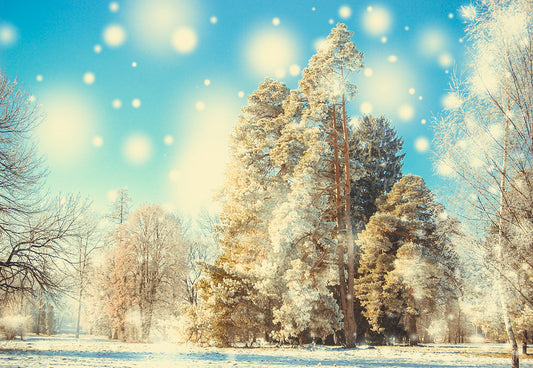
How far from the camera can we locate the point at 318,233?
742 inches

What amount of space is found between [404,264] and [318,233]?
827 centimetres

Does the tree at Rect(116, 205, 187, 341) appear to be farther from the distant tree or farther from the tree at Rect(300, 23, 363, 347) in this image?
the tree at Rect(300, 23, 363, 347)

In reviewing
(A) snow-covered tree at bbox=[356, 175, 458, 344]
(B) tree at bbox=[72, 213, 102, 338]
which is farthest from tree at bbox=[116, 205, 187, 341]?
(A) snow-covered tree at bbox=[356, 175, 458, 344]

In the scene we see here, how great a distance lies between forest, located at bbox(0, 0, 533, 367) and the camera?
947cm

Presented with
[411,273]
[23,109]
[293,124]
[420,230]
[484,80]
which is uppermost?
[293,124]

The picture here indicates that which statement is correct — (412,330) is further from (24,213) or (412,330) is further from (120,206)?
(120,206)

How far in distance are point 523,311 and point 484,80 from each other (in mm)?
17211

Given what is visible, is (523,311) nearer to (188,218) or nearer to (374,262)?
(374,262)

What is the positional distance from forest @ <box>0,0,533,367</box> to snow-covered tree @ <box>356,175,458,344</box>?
0.11 meters

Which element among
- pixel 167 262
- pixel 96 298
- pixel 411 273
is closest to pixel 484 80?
pixel 411 273

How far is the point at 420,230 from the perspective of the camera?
24.9 m

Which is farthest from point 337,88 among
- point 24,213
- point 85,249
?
point 85,249

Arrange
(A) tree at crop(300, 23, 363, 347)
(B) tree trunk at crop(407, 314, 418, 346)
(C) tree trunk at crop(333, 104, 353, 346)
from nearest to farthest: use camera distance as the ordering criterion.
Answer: (C) tree trunk at crop(333, 104, 353, 346)
(A) tree at crop(300, 23, 363, 347)
(B) tree trunk at crop(407, 314, 418, 346)

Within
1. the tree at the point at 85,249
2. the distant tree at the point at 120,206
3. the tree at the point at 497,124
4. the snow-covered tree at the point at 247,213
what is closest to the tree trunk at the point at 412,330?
the snow-covered tree at the point at 247,213
